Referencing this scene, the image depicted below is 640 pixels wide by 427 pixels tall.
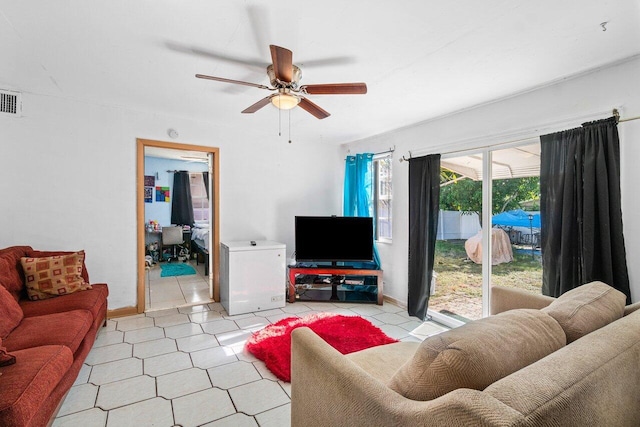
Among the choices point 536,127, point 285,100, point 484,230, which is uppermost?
point 285,100

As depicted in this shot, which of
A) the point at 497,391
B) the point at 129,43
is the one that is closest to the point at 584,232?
the point at 497,391

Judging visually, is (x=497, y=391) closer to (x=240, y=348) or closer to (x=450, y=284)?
(x=240, y=348)

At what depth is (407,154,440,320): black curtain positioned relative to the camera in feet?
11.0

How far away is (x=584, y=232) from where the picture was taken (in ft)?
7.03

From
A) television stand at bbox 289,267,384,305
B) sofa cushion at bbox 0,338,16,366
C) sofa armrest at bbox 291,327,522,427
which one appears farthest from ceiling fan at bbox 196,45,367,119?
television stand at bbox 289,267,384,305

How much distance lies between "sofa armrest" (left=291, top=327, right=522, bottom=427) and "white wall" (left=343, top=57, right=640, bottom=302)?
2192 millimetres

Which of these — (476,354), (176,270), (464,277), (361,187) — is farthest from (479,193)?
(176,270)

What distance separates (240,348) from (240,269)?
1.03 metres

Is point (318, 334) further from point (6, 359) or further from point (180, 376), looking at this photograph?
point (6, 359)

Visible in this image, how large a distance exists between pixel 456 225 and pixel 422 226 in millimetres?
357

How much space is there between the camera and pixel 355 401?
3.41 feet

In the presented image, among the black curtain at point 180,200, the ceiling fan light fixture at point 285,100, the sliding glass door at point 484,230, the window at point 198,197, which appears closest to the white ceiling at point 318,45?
the ceiling fan light fixture at point 285,100

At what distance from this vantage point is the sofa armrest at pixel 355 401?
69cm

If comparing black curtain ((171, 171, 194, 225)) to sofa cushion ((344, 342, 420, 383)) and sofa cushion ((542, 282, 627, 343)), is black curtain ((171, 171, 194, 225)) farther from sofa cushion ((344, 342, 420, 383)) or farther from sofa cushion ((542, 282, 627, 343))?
sofa cushion ((542, 282, 627, 343))
